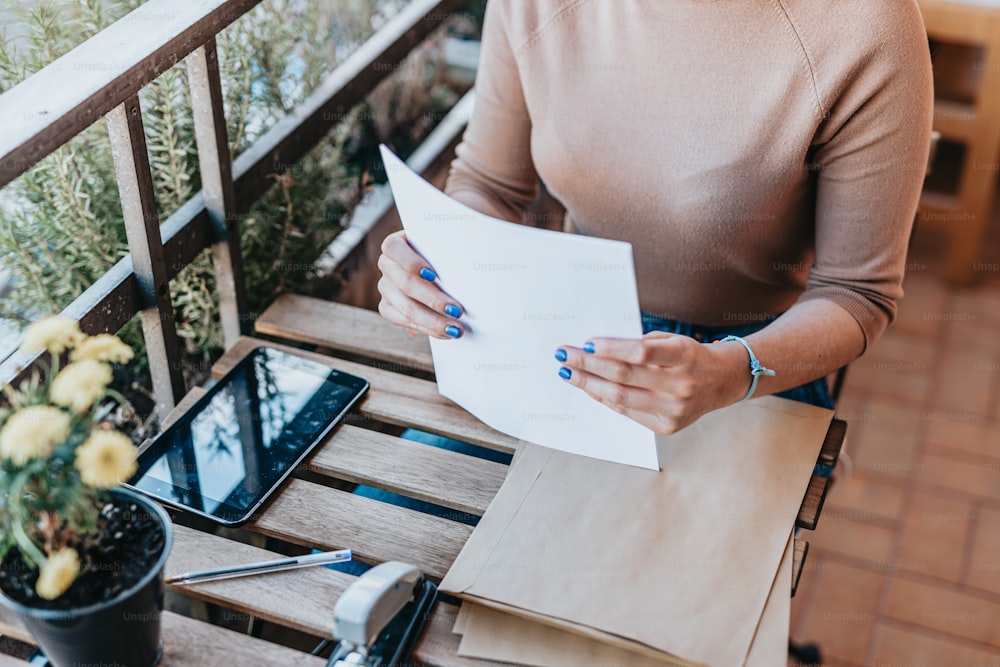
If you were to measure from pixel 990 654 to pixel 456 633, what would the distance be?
1252mm

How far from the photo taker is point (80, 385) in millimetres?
688

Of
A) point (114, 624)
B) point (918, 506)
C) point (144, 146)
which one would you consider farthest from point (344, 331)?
point (918, 506)

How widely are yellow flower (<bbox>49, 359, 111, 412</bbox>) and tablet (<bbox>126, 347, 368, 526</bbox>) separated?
0.99 ft

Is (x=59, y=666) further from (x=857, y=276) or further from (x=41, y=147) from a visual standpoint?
(x=857, y=276)

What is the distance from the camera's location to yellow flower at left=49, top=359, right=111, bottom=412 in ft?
2.25

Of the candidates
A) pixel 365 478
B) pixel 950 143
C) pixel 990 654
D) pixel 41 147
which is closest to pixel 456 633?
pixel 365 478

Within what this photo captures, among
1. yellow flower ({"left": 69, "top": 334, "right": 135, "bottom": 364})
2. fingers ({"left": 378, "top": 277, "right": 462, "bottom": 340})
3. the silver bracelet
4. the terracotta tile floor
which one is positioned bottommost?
the terracotta tile floor

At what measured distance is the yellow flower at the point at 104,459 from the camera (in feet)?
2.17

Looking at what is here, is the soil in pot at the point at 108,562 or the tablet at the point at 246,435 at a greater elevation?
the soil in pot at the point at 108,562

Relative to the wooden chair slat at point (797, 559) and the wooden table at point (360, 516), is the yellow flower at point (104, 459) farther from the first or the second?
the wooden chair slat at point (797, 559)

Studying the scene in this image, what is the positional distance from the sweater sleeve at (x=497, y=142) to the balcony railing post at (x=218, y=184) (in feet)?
0.95

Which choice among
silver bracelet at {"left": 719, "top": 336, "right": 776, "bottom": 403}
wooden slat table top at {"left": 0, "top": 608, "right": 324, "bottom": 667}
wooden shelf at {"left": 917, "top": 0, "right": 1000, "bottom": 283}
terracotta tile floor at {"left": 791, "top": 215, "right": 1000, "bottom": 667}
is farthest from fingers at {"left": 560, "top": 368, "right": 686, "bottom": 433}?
wooden shelf at {"left": 917, "top": 0, "right": 1000, "bottom": 283}

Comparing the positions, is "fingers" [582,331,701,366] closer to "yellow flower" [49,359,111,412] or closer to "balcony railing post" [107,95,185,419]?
"yellow flower" [49,359,111,412]

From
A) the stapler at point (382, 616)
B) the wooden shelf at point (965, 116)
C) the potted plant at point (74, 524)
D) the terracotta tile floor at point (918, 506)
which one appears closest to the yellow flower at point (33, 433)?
the potted plant at point (74, 524)
